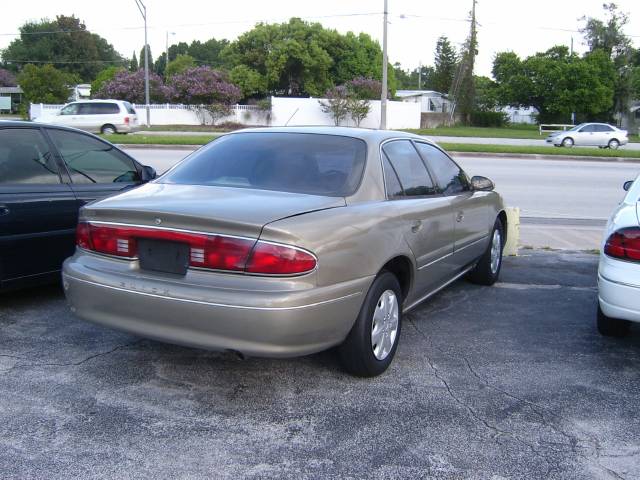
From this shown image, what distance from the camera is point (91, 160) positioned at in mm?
6004

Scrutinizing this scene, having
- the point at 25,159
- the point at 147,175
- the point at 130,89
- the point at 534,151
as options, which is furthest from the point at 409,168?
the point at 130,89

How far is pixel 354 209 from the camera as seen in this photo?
12.8ft

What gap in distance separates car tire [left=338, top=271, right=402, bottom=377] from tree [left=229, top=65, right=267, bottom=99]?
48.9 metres

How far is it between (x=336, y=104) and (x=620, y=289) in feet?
137

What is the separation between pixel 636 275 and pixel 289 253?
2324 millimetres

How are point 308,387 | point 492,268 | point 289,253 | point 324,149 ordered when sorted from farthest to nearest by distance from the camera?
point 492,268 → point 324,149 → point 308,387 → point 289,253

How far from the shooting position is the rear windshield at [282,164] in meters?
4.20

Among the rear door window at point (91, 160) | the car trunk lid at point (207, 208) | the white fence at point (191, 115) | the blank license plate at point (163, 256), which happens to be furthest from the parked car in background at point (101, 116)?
the blank license plate at point (163, 256)

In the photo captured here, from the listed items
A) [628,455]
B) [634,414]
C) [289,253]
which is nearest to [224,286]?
→ [289,253]

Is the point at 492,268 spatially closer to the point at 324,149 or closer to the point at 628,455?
the point at 324,149

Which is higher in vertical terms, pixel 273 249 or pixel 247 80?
pixel 247 80

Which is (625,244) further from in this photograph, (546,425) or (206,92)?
(206,92)

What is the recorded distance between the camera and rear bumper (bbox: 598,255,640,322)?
421cm

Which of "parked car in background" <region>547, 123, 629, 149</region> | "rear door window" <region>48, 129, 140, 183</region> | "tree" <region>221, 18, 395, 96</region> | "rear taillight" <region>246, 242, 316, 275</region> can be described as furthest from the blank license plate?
"tree" <region>221, 18, 395, 96</region>
